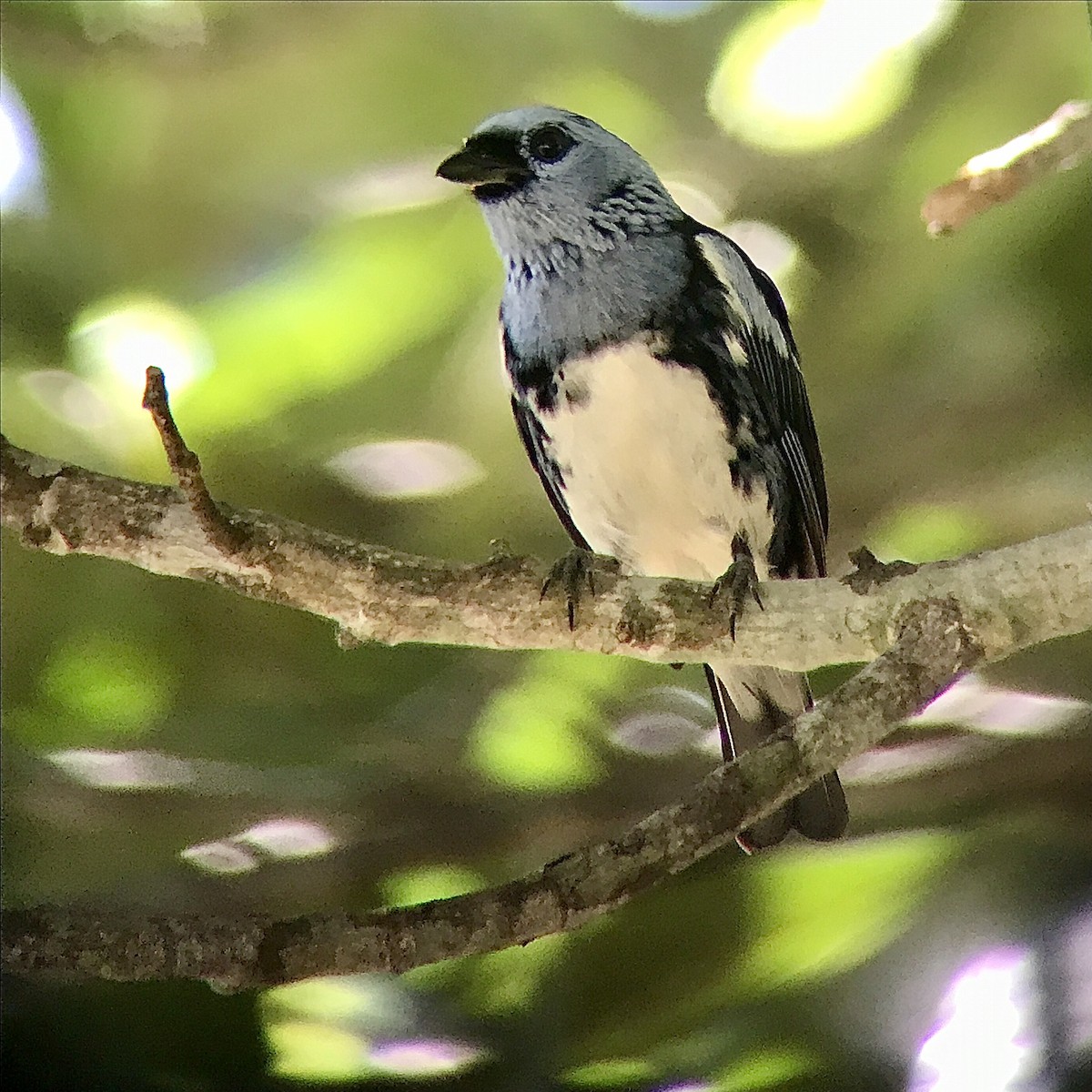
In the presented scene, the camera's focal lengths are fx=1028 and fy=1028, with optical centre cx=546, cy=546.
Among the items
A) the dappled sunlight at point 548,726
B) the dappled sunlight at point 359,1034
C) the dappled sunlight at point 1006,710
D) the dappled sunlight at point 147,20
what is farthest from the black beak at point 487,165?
the dappled sunlight at point 359,1034

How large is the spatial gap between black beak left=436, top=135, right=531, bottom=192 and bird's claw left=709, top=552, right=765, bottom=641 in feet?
1.74

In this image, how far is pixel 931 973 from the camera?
1.14 m

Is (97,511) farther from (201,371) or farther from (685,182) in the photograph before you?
(685,182)

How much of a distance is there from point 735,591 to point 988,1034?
57cm

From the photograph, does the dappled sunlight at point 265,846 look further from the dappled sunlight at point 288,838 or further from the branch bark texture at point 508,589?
the branch bark texture at point 508,589

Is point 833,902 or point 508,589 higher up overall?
point 508,589

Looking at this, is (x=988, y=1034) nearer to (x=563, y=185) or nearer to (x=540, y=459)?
(x=540, y=459)

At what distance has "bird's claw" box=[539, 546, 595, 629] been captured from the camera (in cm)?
108

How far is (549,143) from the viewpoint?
4.05 ft

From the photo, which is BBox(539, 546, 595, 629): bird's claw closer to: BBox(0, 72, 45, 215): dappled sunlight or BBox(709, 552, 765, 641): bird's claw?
BBox(709, 552, 765, 641): bird's claw

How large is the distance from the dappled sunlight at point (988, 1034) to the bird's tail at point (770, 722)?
0.22 meters

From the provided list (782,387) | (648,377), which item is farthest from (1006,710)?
(648,377)

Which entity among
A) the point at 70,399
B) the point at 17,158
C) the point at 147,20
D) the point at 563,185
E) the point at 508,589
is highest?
the point at 147,20

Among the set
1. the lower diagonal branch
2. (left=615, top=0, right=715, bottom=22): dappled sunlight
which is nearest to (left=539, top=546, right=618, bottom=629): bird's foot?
the lower diagonal branch
